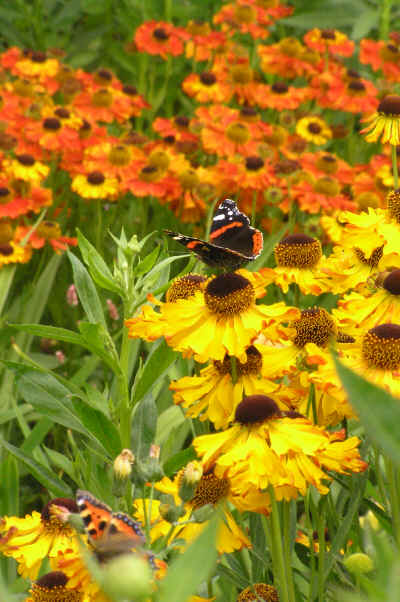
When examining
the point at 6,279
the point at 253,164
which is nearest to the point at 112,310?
the point at 6,279

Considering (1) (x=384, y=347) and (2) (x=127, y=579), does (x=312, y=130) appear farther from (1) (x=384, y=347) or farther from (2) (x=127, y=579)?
(2) (x=127, y=579)

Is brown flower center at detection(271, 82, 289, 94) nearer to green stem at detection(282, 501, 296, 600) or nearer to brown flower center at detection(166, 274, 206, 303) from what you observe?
brown flower center at detection(166, 274, 206, 303)

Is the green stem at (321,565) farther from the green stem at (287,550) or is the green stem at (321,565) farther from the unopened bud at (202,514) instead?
the unopened bud at (202,514)

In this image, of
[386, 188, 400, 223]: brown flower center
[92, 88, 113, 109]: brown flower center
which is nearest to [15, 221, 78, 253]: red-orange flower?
[92, 88, 113, 109]: brown flower center

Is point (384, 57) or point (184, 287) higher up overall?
point (384, 57)

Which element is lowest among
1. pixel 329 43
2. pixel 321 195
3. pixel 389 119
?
pixel 321 195

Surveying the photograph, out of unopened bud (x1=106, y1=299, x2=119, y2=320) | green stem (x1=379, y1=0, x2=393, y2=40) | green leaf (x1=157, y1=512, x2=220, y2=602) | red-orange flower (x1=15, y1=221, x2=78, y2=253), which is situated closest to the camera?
green leaf (x1=157, y1=512, x2=220, y2=602)

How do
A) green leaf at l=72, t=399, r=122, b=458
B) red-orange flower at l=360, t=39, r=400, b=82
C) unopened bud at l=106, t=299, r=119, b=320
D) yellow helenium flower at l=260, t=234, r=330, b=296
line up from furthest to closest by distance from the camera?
1. red-orange flower at l=360, t=39, r=400, b=82
2. unopened bud at l=106, t=299, r=119, b=320
3. yellow helenium flower at l=260, t=234, r=330, b=296
4. green leaf at l=72, t=399, r=122, b=458
